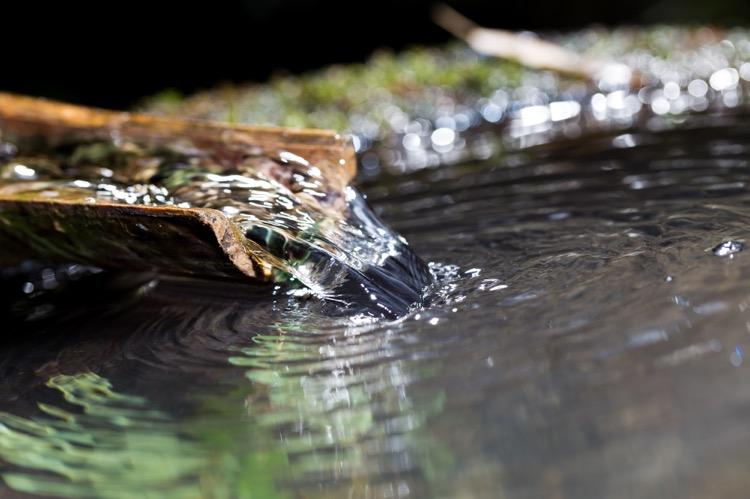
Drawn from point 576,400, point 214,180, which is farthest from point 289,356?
point 214,180

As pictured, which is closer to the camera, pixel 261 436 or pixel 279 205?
pixel 261 436

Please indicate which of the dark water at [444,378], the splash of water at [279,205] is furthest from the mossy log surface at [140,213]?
the dark water at [444,378]

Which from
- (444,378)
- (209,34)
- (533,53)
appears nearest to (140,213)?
(444,378)

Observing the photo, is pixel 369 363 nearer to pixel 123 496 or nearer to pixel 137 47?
pixel 123 496

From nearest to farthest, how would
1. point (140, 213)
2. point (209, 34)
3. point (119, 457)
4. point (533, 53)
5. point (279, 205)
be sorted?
1. point (119, 457)
2. point (140, 213)
3. point (279, 205)
4. point (533, 53)
5. point (209, 34)

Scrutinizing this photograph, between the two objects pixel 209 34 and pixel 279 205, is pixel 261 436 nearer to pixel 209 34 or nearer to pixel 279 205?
pixel 279 205
